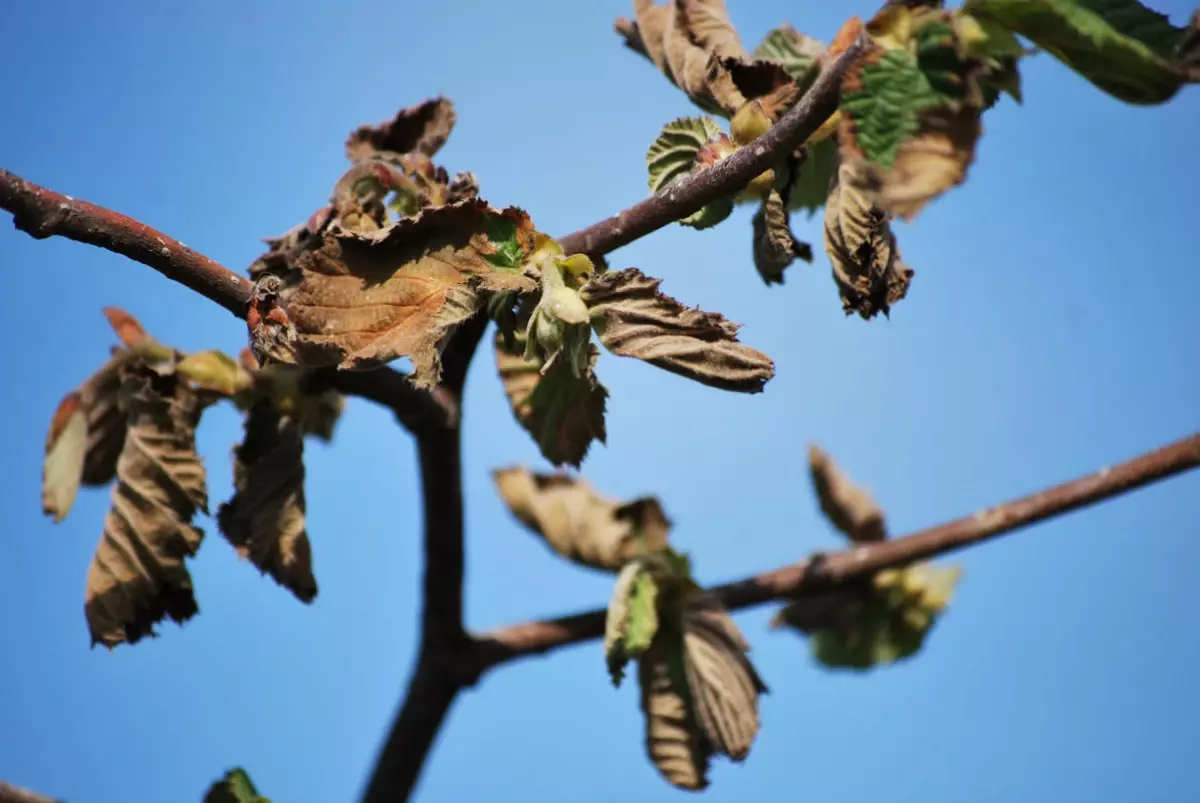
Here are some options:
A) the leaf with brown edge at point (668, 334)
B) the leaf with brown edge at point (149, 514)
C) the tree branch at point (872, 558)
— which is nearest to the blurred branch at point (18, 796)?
the leaf with brown edge at point (149, 514)

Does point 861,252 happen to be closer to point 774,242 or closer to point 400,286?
point 774,242

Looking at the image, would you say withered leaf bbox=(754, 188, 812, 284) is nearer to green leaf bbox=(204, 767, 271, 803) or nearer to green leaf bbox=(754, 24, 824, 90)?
green leaf bbox=(754, 24, 824, 90)

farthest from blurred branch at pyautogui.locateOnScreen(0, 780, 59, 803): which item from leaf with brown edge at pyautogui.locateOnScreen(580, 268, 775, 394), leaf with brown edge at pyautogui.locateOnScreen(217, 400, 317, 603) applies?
leaf with brown edge at pyautogui.locateOnScreen(580, 268, 775, 394)

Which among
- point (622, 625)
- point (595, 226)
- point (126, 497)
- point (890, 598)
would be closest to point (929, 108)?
point (595, 226)

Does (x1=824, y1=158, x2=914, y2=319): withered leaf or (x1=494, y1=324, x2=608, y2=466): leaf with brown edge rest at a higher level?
(x1=824, y1=158, x2=914, y2=319): withered leaf

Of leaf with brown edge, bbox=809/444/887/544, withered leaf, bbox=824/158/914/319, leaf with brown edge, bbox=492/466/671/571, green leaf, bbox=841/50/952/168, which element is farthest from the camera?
leaf with brown edge, bbox=809/444/887/544

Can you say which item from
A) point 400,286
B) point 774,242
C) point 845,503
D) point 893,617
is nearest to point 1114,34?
point 774,242
